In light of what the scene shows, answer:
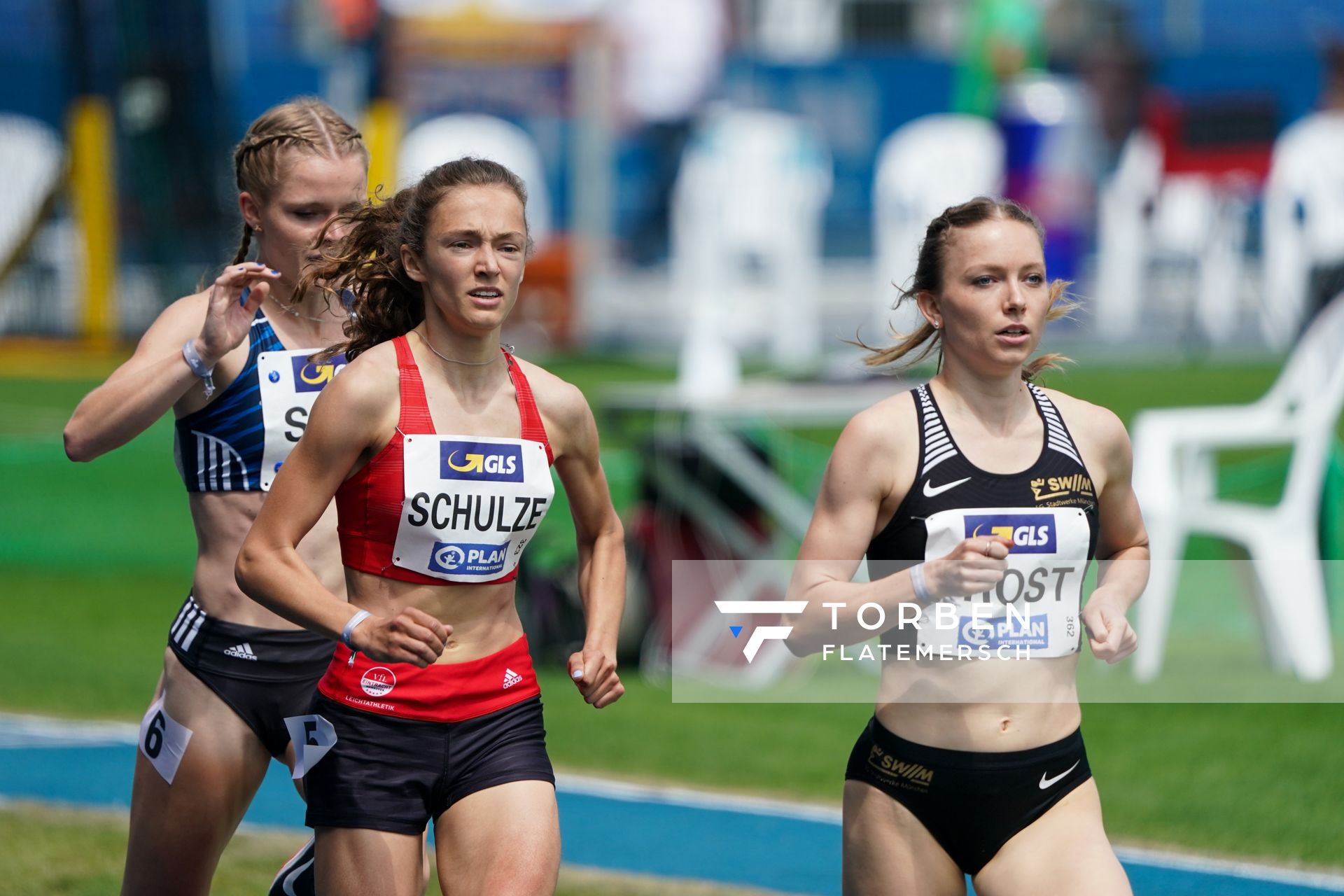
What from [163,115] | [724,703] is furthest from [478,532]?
[163,115]

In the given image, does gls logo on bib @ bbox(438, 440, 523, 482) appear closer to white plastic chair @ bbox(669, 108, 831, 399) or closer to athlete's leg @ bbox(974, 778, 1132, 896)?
athlete's leg @ bbox(974, 778, 1132, 896)

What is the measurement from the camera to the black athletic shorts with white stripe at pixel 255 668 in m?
4.03

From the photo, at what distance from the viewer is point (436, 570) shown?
3518 mm

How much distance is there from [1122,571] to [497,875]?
5.00ft

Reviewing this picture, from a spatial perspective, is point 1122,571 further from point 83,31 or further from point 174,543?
point 83,31

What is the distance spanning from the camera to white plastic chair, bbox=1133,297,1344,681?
884 centimetres

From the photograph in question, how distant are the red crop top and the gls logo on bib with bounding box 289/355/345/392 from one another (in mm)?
576

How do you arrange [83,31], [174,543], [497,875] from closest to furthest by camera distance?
[497,875], [174,543], [83,31]

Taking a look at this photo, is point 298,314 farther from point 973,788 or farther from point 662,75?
point 662,75

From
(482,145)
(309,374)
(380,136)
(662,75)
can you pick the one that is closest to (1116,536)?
(309,374)

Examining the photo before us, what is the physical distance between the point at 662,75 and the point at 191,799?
2694 cm

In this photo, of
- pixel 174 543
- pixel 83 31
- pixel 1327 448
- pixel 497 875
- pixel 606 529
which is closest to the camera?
pixel 497 875

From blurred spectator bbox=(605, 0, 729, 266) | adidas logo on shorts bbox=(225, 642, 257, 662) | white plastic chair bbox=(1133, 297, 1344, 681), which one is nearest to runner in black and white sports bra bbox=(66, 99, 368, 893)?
adidas logo on shorts bbox=(225, 642, 257, 662)

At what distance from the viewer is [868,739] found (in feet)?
12.1
